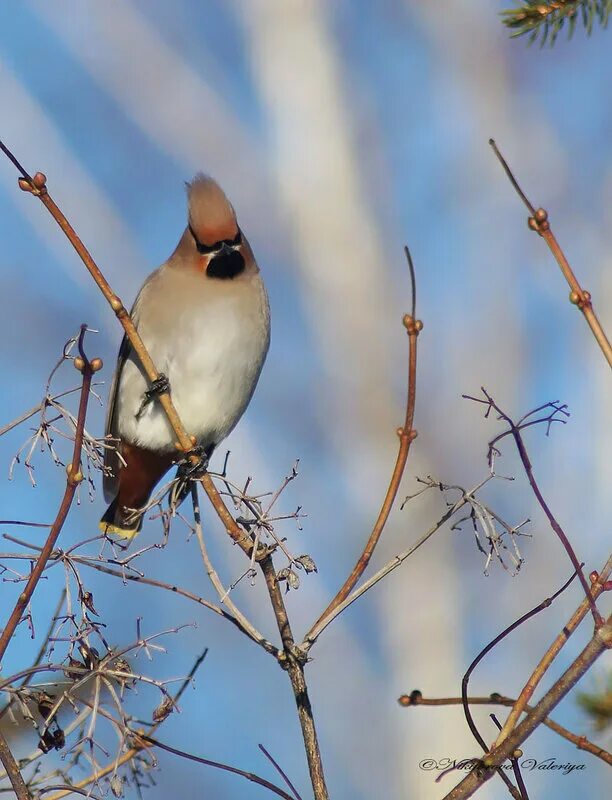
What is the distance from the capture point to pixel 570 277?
142 centimetres

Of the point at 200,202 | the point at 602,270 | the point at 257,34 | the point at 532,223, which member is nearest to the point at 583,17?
the point at 532,223

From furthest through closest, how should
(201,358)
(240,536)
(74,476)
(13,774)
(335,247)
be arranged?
(335,247) < (201,358) < (240,536) < (74,476) < (13,774)

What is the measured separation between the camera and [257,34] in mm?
7184

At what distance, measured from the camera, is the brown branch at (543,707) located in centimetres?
129

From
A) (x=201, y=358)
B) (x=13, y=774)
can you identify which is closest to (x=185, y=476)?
(x=13, y=774)

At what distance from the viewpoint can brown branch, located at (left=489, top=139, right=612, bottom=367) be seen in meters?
1.39

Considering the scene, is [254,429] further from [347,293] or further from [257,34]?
[257,34]

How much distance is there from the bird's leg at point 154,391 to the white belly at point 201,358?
0.01 m

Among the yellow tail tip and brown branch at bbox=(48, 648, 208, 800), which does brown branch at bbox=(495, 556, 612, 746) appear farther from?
the yellow tail tip

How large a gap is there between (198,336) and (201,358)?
0.20 feet

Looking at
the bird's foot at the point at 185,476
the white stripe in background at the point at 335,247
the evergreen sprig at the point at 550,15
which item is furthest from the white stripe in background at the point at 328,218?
the evergreen sprig at the point at 550,15

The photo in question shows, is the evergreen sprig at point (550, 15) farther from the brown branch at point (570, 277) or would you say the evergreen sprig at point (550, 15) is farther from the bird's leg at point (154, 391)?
the bird's leg at point (154, 391)

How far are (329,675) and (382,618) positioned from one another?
0.44 m

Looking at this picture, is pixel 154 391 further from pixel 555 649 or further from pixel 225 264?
pixel 555 649
